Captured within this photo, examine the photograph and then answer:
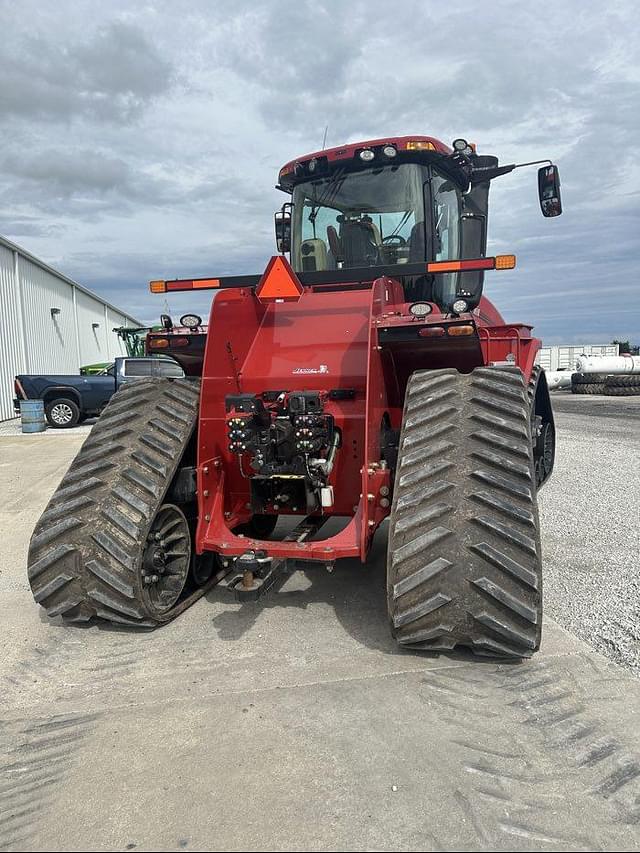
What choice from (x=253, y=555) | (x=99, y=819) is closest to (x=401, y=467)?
(x=253, y=555)

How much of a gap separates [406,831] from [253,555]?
172 centimetres

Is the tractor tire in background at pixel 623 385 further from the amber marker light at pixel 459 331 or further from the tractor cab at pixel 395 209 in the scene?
the amber marker light at pixel 459 331

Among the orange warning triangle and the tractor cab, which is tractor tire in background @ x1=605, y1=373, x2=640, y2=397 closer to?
the tractor cab

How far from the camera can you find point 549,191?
6.05 m

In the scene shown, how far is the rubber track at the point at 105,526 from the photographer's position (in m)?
3.56

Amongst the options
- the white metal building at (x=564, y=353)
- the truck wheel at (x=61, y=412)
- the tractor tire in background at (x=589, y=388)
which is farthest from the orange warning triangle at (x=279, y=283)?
the white metal building at (x=564, y=353)

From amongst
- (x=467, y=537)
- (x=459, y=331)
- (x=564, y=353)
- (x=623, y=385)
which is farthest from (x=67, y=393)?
(x=564, y=353)

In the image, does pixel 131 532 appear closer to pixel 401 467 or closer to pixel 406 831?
pixel 401 467

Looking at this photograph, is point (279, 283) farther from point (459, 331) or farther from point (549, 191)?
point (549, 191)

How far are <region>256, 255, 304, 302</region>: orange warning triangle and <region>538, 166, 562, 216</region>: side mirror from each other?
327 cm

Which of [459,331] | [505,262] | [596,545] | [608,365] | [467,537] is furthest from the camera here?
[608,365]

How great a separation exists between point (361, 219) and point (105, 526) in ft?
11.0

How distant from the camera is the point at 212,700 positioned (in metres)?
2.98

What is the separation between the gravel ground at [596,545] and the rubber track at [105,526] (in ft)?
8.32
